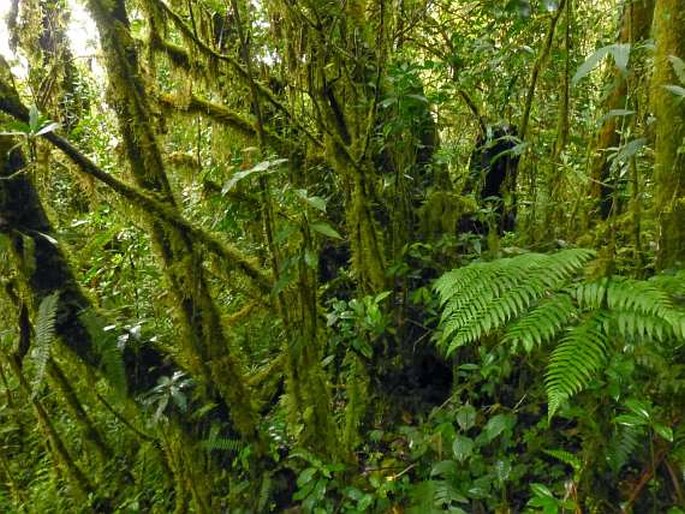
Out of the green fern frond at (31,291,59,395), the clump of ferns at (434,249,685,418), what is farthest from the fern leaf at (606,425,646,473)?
the green fern frond at (31,291,59,395)

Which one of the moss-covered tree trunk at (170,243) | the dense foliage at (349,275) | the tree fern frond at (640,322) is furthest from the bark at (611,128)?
the moss-covered tree trunk at (170,243)

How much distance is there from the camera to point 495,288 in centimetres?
148

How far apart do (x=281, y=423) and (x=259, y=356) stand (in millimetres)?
730

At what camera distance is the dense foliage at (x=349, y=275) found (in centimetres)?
156

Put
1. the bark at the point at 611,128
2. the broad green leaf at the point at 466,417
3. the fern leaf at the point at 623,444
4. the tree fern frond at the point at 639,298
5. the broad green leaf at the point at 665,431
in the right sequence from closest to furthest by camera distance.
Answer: the tree fern frond at the point at 639,298 → the broad green leaf at the point at 665,431 → the fern leaf at the point at 623,444 → the broad green leaf at the point at 466,417 → the bark at the point at 611,128

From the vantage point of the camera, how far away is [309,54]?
2166mm

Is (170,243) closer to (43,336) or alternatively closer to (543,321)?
(43,336)

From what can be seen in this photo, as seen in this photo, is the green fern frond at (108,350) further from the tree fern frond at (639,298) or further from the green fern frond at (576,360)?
the tree fern frond at (639,298)

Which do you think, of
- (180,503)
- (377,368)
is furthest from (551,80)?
(180,503)

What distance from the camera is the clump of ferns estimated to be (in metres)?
1.27

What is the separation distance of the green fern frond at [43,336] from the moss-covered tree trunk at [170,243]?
1.37ft

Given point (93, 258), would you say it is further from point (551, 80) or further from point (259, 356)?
point (551, 80)

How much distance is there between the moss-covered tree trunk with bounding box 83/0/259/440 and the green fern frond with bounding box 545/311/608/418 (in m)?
1.22

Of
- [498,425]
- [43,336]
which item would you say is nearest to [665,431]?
[498,425]
